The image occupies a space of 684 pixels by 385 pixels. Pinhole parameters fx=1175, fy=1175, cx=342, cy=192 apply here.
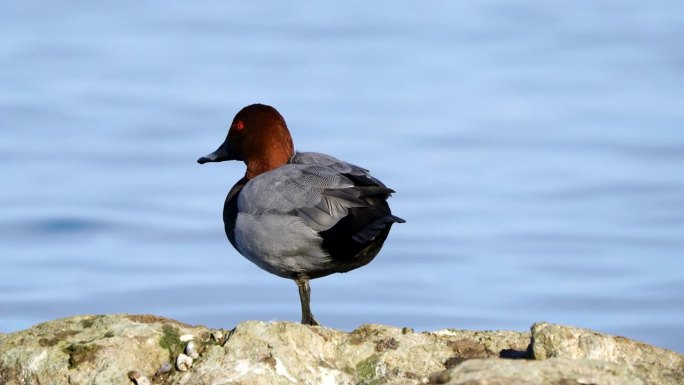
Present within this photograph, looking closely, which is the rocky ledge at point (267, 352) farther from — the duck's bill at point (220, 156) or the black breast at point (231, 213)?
the duck's bill at point (220, 156)

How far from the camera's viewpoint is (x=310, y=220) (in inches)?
268

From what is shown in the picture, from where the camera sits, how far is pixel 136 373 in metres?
4.76

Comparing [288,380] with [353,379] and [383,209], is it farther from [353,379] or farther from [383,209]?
[383,209]

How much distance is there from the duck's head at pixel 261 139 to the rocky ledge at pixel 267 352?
97.7 inches

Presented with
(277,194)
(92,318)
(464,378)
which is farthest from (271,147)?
(464,378)

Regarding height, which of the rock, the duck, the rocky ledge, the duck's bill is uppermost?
the duck's bill

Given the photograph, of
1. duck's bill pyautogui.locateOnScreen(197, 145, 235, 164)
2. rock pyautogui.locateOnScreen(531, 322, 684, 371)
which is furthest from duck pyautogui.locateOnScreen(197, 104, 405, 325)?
rock pyautogui.locateOnScreen(531, 322, 684, 371)

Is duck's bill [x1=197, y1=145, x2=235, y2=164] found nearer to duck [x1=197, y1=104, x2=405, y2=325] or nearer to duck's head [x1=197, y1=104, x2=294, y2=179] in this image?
duck's head [x1=197, y1=104, x2=294, y2=179]

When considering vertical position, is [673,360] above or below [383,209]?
below

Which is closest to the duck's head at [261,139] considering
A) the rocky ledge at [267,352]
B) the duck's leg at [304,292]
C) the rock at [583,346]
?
the duck's leg at [304,292]

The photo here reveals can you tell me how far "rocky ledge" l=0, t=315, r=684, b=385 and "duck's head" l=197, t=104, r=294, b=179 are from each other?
2.48 m

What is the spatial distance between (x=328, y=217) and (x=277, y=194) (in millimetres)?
375

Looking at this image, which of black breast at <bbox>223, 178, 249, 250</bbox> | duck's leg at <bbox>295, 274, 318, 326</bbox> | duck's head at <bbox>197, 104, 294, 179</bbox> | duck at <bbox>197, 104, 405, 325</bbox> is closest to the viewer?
duck at <bbox>197, 104, 405, 325</bbox>

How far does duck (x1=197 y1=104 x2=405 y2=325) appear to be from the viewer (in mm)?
6730
